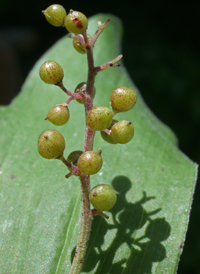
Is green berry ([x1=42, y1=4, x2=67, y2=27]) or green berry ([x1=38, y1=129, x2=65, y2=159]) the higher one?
green berry ([x1=42, y1=4, x2=67, y2=27])

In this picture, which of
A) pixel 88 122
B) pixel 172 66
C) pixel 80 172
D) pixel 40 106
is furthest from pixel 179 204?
pixel 172 66

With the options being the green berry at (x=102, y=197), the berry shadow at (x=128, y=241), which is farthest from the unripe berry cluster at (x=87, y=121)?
the berry shadow at (x=128, y=241)

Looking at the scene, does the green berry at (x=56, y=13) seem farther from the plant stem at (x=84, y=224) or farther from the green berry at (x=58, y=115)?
the plant stem at (x=84, y=224)

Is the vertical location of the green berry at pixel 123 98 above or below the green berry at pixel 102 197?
above

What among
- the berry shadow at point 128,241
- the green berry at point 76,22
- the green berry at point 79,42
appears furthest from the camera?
the berry shadow at point 128,241

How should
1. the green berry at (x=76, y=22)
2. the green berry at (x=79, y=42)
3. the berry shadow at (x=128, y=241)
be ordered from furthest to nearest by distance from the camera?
the berry shadow at (x=128, y=241)
the green berry at (x=79, y=42)
the green berry at (x=76, y=22)

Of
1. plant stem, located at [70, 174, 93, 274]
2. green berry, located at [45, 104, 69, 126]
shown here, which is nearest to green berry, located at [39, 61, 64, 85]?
green berry, located at [45, 104, 69, 126]

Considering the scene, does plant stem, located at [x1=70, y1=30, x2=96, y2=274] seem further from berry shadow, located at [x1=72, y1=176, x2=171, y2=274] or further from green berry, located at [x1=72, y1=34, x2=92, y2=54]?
berry shadow, located at [x1=72, y1=176, x2=171, y2=274]
